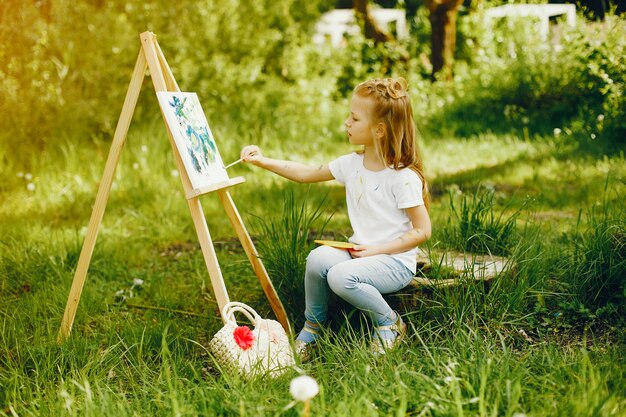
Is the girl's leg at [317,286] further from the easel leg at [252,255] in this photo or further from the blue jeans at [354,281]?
the easel leg at [252,255]

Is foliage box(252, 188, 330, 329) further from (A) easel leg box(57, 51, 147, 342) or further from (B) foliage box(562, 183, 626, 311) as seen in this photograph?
(B) foliage box(562, 183, 626, 311)

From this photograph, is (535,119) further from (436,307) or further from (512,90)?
(436,307)

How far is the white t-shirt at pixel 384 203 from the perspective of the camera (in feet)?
9.78

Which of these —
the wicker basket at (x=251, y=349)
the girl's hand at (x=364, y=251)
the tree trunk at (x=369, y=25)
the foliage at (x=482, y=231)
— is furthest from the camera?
the tree trunk at (x=369, y=25)

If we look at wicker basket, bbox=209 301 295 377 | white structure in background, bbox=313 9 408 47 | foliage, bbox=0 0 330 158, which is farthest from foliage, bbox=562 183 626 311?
white structure in background, bbox=313 9 408 47

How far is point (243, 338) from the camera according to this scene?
2742 millimetres

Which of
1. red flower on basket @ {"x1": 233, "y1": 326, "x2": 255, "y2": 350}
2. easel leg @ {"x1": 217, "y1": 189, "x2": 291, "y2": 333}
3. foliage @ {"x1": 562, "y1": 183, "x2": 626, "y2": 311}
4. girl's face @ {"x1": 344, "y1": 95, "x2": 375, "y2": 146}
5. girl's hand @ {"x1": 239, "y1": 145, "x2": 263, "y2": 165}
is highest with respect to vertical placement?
girl's face @ {"x1": 344, "y1": 95, "x2": 375, "y2": 146}

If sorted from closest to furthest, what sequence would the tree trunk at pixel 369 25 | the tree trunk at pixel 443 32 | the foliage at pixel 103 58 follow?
the foliage at pixel 103 58 → the tree trunk at pixel 443 32 → the tree trunk at pixel 369 25

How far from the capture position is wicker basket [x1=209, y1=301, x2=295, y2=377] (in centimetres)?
264

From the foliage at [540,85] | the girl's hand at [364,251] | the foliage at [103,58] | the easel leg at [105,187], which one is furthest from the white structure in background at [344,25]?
the girl's hand at [364,251]

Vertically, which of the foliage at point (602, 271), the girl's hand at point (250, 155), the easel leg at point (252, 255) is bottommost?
the foliage at point (602, 271)

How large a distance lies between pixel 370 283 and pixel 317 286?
241 mm

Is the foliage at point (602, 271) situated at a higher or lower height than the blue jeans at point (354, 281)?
lower

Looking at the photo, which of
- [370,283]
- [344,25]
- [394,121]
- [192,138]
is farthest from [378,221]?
[344,25]
